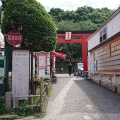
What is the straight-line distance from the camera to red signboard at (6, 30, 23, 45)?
9250mm

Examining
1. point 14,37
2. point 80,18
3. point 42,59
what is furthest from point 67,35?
point 80,18

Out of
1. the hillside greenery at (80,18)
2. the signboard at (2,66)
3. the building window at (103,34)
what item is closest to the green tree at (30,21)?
the signboard at (2,66)

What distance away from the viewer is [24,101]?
9.38 meters

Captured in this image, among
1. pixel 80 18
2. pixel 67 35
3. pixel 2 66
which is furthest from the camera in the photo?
pixel 80 18

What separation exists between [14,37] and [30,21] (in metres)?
0.86

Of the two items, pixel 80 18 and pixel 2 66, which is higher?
pixel 80 18

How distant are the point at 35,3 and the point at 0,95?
3859 mm

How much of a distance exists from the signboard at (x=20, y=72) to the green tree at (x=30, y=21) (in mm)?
631

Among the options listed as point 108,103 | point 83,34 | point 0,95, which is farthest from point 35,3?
point 83,34

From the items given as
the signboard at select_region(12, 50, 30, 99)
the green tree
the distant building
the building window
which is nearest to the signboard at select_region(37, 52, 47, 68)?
the signboard at select_region(12, 50, 30, 99)

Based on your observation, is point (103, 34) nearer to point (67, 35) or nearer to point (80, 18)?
point (67, 35)

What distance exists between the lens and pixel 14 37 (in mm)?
9266

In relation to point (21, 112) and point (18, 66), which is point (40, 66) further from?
point (21, 112)

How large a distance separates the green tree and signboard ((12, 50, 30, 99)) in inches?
24.9
